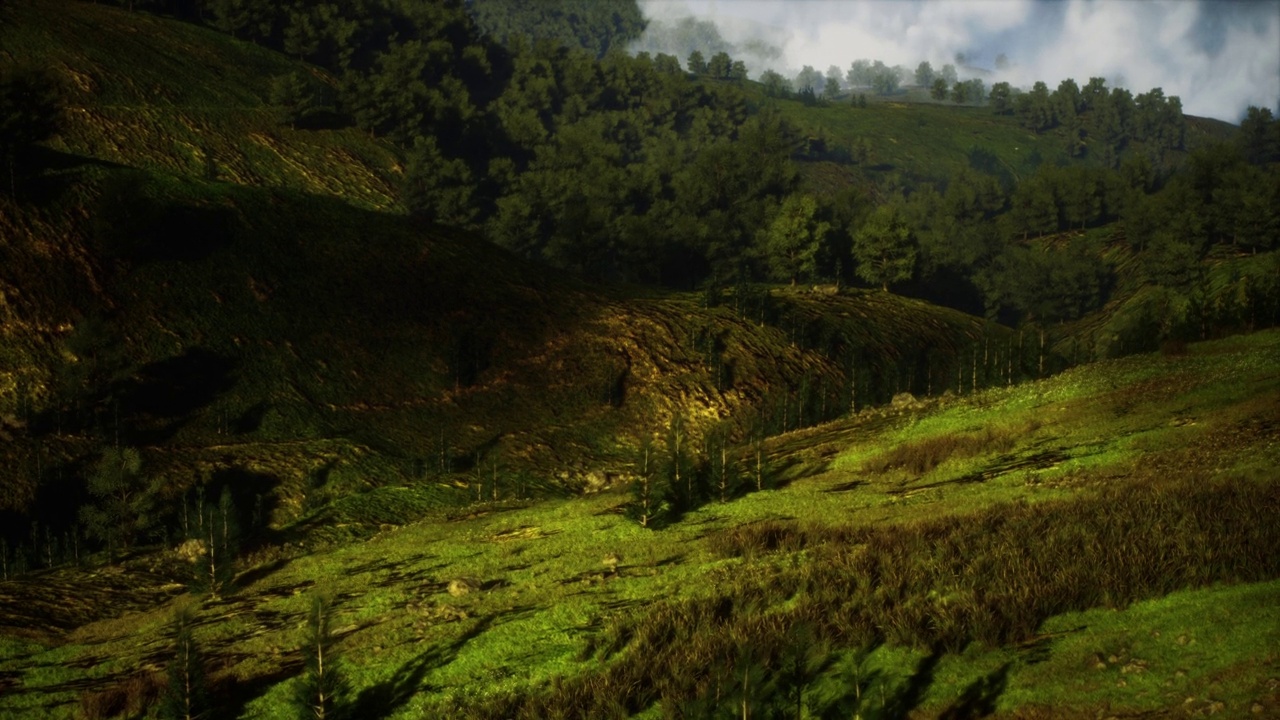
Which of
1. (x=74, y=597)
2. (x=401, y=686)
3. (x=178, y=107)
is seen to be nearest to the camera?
(x=401, y=686)

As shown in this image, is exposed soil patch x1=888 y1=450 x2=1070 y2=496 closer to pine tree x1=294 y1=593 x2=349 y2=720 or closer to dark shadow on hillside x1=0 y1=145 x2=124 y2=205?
pine tree x1=294 y1=593 x2=349 y2=720

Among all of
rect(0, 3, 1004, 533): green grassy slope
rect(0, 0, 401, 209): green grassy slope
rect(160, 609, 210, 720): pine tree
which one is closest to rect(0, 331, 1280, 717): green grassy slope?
rect(160, 609, 210, 720): pine tree

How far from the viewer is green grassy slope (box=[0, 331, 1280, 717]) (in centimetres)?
1753

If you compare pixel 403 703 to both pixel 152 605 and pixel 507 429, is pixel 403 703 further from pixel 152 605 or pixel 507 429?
pixel 507 429

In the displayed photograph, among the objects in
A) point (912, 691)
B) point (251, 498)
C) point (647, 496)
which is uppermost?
point (647, 496)

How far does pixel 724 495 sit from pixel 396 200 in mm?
90629

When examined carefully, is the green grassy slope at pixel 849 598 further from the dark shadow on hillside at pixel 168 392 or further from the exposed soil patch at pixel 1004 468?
the dark shadow on hillside at pixel 168 392

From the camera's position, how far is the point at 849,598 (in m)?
22.1

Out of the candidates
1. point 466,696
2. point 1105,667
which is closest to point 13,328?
point 466,696

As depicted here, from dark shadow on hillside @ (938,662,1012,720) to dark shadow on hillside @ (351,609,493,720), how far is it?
36.4 feet

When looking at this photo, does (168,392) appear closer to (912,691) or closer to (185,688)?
(185,688)

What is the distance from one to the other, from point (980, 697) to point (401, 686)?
12078 mm

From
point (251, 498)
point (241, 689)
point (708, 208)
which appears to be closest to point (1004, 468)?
point (241, 689)

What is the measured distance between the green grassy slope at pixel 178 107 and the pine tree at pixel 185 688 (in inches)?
2896
